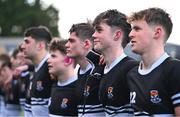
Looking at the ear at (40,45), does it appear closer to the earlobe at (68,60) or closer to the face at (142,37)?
the earlobe at (68,60)

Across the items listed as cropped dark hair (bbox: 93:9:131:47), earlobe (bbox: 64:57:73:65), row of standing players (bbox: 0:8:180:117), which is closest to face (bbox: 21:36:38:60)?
row of standing players (bbox: 0:8:180:117)

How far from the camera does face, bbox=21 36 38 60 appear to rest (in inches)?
370

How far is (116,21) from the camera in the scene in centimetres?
661

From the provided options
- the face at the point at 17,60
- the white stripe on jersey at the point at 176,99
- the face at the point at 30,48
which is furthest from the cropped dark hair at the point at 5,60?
the white stripe on jersey at the point at 176,99

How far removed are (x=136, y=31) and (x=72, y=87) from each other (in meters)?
2.18

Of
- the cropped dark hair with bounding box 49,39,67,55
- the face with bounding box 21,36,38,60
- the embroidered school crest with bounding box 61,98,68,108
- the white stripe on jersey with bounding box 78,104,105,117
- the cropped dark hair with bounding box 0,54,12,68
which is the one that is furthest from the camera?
the cropped dark hair with bounding box 0,54,12,68

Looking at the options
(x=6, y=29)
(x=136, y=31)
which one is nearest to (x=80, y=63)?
(x=136, y=31)

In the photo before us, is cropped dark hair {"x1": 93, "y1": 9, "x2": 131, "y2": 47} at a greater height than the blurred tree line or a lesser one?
lesser

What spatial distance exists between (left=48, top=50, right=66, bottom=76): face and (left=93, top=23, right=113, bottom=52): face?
1742 mm

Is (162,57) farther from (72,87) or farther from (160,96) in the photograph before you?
(72,87)

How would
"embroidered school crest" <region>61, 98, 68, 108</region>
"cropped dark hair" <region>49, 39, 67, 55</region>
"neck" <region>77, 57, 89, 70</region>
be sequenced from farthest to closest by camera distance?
"cropped dark hair" <region>49, 39, 67, 55</region> → "embroidered school crest" <region>61, 98, 68, 108</region> → "neck" <region>77, 57, 89, 70</region>

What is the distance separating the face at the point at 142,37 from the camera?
229 inches

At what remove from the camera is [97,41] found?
652 centimetres

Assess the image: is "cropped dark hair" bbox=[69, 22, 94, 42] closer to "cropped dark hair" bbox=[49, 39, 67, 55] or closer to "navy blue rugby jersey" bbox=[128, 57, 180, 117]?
"cropped dark hair" bbox=[49, 39, 67, 55]
